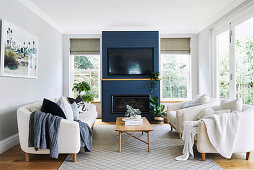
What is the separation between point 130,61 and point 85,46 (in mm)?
1532

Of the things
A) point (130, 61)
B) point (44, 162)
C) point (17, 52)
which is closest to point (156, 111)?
point (130, 61)

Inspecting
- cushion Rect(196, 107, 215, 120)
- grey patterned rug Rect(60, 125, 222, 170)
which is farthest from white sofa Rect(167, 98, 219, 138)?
grey patterned rug Rect(60, 125, 222, 170)

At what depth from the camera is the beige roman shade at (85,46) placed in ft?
20.6

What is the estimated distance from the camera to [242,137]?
8.92 ft

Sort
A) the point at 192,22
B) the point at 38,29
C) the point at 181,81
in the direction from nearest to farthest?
1. the point at 38,29
2. the point at 192,22
3. the point at 181,81

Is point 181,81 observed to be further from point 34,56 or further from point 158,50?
point 34,56

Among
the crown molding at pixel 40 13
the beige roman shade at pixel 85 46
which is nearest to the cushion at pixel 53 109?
the crown molding at pixel 40 13

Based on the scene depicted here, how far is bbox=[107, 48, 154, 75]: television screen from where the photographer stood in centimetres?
581

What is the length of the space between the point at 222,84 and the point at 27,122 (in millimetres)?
4150

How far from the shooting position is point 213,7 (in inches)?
173

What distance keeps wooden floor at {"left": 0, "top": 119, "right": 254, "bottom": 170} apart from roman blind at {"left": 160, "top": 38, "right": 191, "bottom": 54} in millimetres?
3877

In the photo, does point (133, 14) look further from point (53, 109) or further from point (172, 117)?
point (53, 109)

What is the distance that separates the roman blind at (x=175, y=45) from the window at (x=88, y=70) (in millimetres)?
2083

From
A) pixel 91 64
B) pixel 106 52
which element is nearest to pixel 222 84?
pixel 106 52
